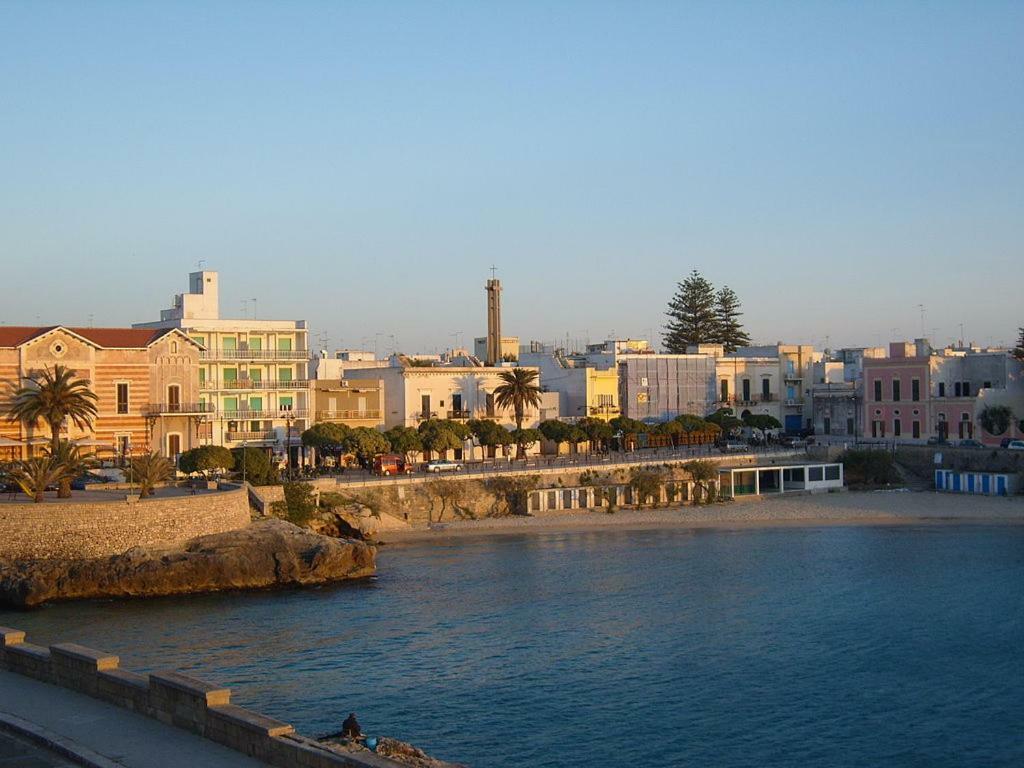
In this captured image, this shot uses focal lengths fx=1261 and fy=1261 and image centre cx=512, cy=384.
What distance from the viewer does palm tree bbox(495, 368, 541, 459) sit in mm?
63656

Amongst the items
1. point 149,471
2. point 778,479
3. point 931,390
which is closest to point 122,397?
point 149,471

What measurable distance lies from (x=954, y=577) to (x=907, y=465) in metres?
24.7

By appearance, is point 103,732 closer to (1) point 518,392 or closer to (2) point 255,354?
(2) point 255,354

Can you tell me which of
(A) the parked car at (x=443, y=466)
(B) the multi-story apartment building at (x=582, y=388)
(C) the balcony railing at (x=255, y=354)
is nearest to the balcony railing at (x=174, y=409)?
(C) the balcony railing at (x=255, y=354)

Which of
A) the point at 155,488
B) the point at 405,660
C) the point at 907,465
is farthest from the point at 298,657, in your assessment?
the point at 907,465

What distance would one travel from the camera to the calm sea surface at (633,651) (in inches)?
895

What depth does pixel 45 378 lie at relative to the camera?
47.0 meters

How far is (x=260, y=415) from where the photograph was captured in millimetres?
55125

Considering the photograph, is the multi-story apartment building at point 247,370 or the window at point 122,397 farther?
the multi-story apartment building at point 247,370

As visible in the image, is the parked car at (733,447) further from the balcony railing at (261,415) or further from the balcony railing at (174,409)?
the balcony railing at (174,409)

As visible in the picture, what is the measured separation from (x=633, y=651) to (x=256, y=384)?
30.1 metres

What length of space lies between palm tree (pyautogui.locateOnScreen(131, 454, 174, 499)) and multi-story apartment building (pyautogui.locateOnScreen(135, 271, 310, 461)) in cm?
1234

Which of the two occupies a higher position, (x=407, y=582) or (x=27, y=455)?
(x=27, y=455)

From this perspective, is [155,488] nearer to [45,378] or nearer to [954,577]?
[45,378]
